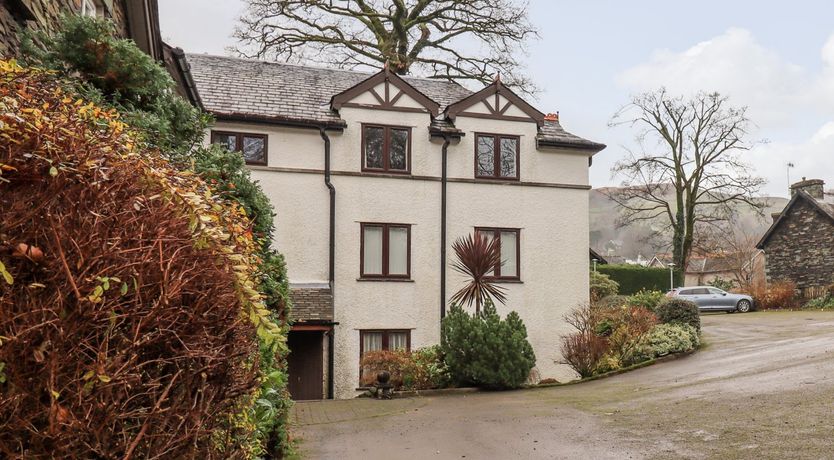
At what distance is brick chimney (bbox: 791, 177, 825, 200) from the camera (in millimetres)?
36469

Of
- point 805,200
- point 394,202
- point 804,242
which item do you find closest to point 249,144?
point 394,202

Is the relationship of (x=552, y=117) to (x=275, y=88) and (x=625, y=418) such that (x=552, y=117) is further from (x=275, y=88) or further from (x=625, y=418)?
(x=625, y=418)

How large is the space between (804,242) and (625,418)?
102 ft

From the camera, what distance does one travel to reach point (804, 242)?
36.2 metres

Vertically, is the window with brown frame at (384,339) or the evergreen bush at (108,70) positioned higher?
the evergreen bush at (108,70)

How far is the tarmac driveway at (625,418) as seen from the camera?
27.4 feet

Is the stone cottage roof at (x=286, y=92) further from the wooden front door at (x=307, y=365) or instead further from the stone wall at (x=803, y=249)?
the stone wall at (x=803, y=249)

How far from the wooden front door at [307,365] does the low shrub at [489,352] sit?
11.0 ft

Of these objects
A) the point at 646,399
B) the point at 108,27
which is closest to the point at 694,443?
the point at 646,399

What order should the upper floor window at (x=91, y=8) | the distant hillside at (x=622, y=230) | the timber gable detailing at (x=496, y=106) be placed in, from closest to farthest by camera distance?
the upper floor window at (x=91, y=8) → the timber gable detailing at (x=496, y=106) → the distant hillside at (x=622, y=230)

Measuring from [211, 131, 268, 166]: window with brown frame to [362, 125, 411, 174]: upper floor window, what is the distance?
260cm

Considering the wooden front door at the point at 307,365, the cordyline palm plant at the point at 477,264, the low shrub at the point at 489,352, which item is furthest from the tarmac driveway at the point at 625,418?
the cordyline palm plant at the point at 477,264

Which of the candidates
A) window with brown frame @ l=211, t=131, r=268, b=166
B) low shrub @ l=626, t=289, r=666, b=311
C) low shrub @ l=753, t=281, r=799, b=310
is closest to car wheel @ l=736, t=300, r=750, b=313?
low shrub @ l=753, t=281, r=799, b=310

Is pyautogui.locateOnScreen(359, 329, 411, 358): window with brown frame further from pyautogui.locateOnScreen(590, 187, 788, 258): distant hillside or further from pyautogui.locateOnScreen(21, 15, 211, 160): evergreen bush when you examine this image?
pyautogui.locateOnScreen(590, 187, 788, 258): distant hillside
